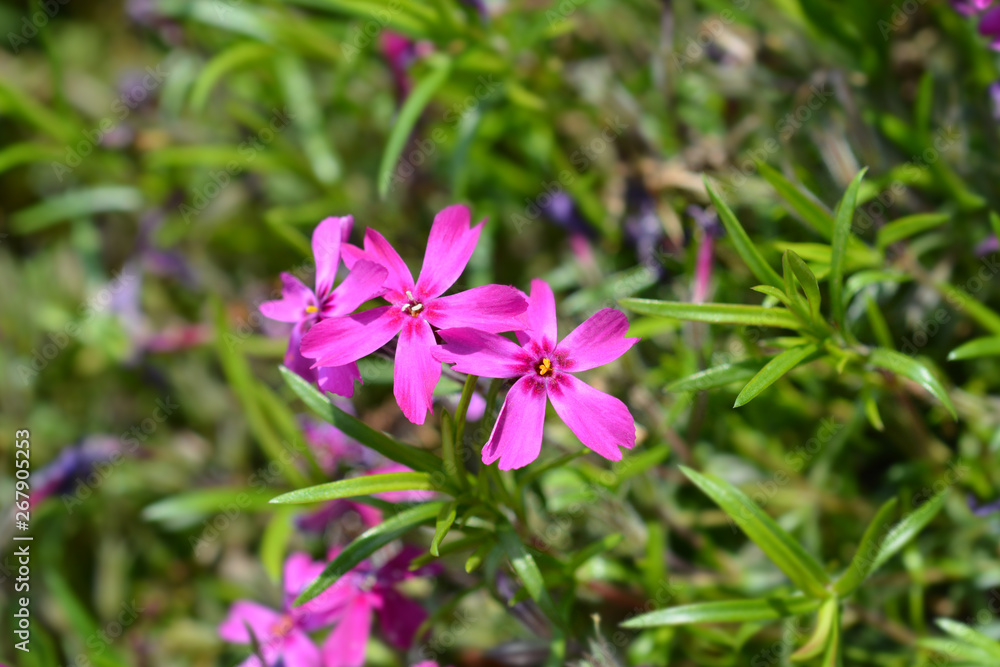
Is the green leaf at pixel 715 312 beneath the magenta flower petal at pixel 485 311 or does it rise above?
beneath

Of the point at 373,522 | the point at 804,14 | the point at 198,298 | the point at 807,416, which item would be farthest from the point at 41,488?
the point at 804,14

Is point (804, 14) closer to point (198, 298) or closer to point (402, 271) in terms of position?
point (402, 271)

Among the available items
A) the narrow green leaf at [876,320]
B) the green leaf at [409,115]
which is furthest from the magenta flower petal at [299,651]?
the narrow green leaf at [876,320]

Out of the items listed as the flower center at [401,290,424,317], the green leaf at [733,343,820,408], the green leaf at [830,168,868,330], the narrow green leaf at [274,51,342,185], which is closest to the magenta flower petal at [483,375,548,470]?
the flower center at [401,290,424,317]

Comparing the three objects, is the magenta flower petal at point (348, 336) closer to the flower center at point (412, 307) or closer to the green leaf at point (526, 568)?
the flower center at point (412, 307)

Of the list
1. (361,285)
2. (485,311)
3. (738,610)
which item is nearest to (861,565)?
(738,610)

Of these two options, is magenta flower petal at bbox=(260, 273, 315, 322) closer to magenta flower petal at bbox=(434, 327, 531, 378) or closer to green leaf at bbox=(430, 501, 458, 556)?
magenta flower petal at bbox=(434, 327, 531, 378)
